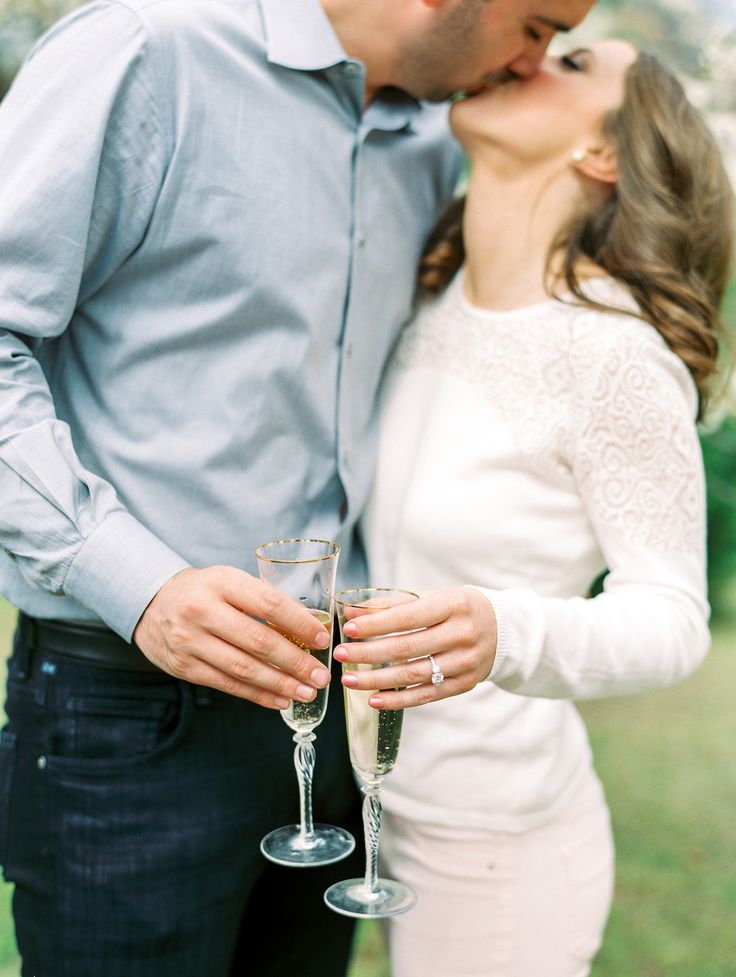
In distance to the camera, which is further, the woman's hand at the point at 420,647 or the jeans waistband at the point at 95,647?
the jeans waistband at the point at 95,647

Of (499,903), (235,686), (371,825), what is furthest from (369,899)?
(499,903)

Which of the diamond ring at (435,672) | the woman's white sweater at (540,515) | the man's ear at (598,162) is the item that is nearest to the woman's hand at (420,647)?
the diamond ring at (435,672)

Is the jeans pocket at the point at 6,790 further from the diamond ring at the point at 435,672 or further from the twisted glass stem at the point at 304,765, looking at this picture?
the diamond ring at the point at 435,672

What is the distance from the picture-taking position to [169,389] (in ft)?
5.59

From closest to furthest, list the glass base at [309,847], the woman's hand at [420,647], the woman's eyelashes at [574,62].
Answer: the woman's hand at [420,647] → the glass base at [309,847] → the woman's eyelashes at [574,62]

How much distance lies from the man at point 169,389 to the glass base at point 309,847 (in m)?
0.20

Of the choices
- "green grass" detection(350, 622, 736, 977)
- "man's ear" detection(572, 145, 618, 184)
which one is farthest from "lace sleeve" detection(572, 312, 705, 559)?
"green grass" detection(350, 622, 736, 977)

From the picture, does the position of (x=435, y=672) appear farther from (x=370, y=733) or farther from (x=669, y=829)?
(x=669, y=829)

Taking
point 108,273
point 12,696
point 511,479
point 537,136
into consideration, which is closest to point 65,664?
point 12,696

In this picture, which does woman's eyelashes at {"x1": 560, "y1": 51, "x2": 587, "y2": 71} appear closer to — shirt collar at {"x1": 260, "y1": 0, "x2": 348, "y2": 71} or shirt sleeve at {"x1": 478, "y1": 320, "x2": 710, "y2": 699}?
shirt collar at {"x1": 260, "y1": 0, "x2": 348, "y2": 71}

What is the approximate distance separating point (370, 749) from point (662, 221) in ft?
3.73

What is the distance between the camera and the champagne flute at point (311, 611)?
53.5 inches

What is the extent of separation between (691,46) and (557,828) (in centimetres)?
265

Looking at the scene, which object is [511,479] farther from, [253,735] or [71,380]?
[71,380]
